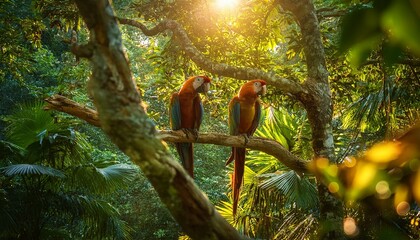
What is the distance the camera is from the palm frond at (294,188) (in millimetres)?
3977

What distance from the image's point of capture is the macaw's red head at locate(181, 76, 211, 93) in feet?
10.9

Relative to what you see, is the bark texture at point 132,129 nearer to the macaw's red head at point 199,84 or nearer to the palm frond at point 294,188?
the macaw's red head at point 199,84

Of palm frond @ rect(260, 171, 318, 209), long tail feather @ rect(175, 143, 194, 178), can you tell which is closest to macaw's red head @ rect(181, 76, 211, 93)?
long tail feather @ rect(175, 143, 194, 178)

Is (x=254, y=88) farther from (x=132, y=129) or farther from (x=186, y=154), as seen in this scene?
(x=132, y=129)

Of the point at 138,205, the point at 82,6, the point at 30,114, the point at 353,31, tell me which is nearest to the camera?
the point at 353,31

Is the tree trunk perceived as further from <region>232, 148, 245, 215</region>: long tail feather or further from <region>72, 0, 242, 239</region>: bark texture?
<region>72, 0, 242, 239</region>: bark texture

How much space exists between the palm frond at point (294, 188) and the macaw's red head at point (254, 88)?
968 millimetres

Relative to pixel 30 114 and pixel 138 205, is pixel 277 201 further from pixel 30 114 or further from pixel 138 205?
pixel 138 205

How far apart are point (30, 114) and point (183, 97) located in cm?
192

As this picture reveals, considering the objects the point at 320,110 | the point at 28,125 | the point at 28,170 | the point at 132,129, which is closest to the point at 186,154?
the point at 320,110

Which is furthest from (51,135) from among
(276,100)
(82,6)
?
(82,6)

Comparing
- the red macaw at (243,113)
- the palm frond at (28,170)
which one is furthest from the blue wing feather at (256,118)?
the palm frond at (28,170)

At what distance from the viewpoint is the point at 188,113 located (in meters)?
3.30

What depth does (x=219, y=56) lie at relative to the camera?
147 inches
